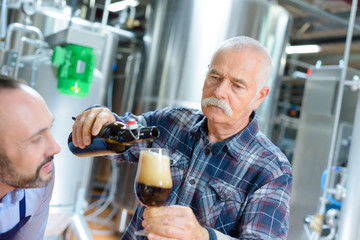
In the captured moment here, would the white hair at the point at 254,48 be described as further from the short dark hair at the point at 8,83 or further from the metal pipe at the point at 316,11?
the metal pipe at the point at 316,11

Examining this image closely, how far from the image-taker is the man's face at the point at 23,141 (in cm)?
123

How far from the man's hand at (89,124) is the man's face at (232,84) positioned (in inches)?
14.4

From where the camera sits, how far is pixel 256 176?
1469 millimetres

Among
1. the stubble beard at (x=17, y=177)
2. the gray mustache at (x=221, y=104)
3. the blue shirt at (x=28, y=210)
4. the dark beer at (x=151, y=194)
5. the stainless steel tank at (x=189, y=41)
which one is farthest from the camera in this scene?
the stainless steel tank at (x=189, y=41)

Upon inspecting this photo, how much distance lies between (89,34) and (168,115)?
1406 mm

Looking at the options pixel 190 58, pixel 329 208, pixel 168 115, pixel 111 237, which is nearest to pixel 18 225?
pixel 168 115

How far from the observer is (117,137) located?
1.45 meters

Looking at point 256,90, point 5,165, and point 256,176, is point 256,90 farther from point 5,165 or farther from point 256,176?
point 5,165

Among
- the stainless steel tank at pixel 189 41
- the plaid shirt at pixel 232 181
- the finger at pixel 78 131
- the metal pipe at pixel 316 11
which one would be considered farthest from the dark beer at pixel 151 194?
the metal pipe at pixel 316 11

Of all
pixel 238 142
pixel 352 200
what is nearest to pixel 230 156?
pixel 238 142

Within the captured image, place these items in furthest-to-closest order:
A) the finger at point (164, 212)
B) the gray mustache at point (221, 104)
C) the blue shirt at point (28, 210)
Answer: the gray mustache at point (221, 104) → the blue shirt at point (28, 210) → the finger at point (164, 212)

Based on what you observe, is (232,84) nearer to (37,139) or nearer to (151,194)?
(151,194)

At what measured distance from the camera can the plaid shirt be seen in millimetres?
1371

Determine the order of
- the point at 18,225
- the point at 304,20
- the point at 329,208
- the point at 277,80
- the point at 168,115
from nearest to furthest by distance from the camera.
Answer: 1. the point at 18,225
2. the point at 168,115
3. the point at 329,208
4. the point at 277,80
5. the point at 304,20
